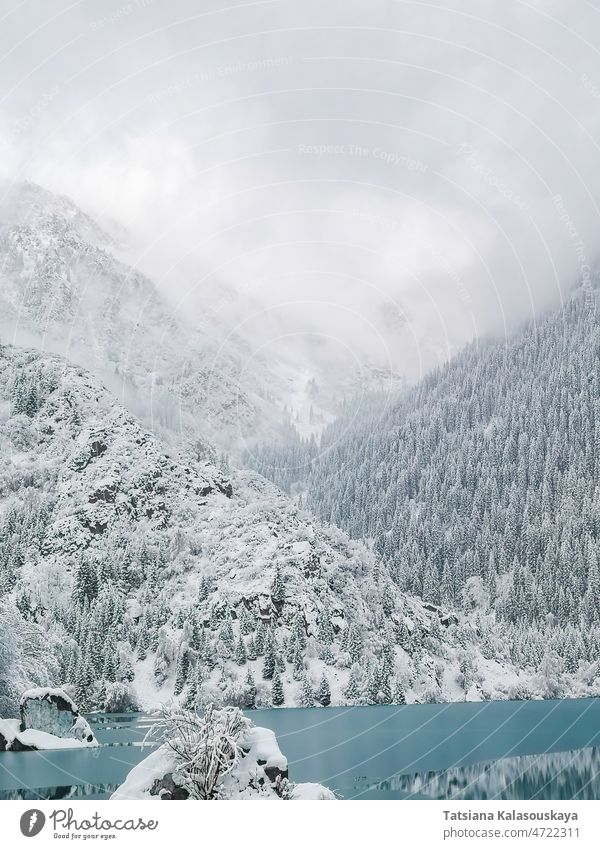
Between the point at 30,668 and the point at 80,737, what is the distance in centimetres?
843

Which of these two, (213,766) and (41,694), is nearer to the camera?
(213,766)

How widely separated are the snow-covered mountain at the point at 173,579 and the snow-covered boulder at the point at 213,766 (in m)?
78.8

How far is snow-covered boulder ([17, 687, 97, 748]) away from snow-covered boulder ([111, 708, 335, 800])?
33.3 m

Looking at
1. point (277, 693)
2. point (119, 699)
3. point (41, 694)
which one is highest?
point (277, 693)

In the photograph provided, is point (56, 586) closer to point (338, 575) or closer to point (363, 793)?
point (338, 575)

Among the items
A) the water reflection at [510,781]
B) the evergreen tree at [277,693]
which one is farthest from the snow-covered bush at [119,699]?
the water reflection at [510,781]

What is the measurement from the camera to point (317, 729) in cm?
9288


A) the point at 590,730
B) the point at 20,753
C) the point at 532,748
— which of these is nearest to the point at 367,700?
the point at 590,730

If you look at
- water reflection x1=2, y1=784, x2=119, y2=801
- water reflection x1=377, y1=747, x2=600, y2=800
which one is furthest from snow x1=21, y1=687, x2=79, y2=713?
water reflection x1=377, y1=747, x2=600, y2=800

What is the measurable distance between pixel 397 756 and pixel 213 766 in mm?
46267

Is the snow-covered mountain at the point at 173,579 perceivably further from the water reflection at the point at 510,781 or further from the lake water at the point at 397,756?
the water reflection at the point at 510,781

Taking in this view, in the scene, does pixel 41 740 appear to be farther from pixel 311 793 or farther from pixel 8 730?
pixel 311 793

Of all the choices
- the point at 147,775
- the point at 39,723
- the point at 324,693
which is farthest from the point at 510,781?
the point at 324,693

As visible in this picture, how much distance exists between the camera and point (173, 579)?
141m
